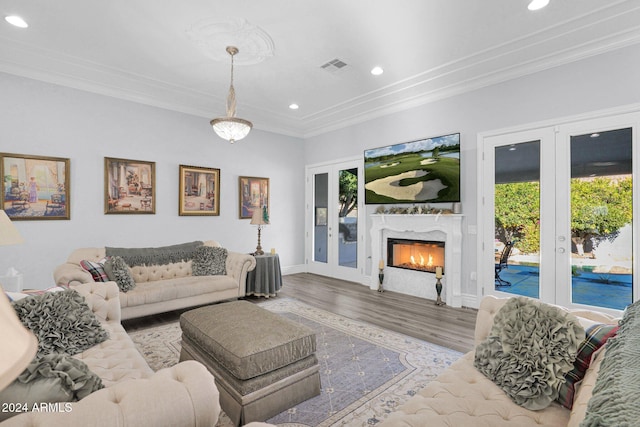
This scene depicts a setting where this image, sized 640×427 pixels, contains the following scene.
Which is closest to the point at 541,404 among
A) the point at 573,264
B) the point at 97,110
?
the point at 573,264

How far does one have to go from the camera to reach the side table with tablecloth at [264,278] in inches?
191

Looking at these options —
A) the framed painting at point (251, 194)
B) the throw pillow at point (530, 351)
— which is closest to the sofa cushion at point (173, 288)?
the framed painting at point (251, 194)

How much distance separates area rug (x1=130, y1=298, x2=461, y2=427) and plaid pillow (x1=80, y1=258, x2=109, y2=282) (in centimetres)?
72

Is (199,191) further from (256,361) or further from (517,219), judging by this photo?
(517,219)

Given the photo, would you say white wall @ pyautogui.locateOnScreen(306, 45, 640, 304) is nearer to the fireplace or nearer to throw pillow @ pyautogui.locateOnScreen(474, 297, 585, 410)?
the fireplace

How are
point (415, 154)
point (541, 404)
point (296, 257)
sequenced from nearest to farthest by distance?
point (541, 404) < point (415, 154) < point (296, 257)

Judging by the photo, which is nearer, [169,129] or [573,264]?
[573,264]

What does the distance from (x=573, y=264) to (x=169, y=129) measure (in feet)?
19.7

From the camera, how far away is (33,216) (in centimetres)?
405

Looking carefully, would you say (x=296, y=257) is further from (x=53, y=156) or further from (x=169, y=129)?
(x=53, y=156)

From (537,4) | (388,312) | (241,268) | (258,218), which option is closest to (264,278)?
(241,268)

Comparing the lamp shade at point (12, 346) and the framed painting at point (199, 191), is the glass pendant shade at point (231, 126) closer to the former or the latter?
the framed painting at point (199, 191)

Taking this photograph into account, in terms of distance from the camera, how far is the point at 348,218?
20.6 feet

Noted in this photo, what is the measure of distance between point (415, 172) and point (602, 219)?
2.34 m
